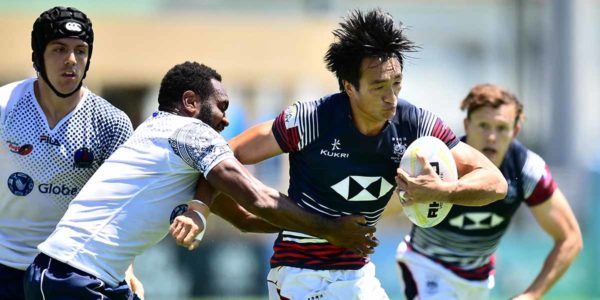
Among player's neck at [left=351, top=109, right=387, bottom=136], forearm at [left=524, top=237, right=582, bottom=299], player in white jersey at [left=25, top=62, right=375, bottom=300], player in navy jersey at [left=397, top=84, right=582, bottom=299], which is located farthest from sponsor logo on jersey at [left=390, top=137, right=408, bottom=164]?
forearm at [left=524, top=237, right=582, bottom=299]

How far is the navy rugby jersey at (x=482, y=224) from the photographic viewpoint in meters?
9.42

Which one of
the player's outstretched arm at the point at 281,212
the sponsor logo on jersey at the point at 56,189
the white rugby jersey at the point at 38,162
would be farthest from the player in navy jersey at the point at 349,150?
the sponsor logo on jersey at the point at 56,189

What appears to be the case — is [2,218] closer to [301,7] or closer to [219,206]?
[219,206]

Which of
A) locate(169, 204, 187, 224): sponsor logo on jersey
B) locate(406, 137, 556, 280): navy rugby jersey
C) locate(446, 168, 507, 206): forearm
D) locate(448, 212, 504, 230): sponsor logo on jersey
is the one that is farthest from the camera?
locate(448, 212, 504, 230): sponsor logo on jersey

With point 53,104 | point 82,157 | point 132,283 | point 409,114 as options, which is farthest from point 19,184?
point 409,114

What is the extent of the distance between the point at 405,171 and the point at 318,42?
59.9 feet

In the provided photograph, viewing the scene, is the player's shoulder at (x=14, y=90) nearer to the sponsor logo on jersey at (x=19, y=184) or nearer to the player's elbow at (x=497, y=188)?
A: the sponsor logo on jersey at (x=19, y=184)

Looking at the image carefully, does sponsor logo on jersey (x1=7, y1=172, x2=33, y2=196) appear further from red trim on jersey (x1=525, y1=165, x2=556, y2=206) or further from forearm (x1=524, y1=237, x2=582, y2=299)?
red trim on jersey (x1=525, y1=165, x2=556, y2=206)

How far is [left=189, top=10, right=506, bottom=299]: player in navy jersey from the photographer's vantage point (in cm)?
725

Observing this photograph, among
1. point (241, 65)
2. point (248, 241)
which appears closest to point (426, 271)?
point (248, 241)

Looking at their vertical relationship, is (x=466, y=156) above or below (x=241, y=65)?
above

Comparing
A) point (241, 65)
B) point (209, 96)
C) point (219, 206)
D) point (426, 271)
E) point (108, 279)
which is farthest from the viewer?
point (241, 65)

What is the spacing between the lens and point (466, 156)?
7340 millimetres

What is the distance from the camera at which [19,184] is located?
7199mm
